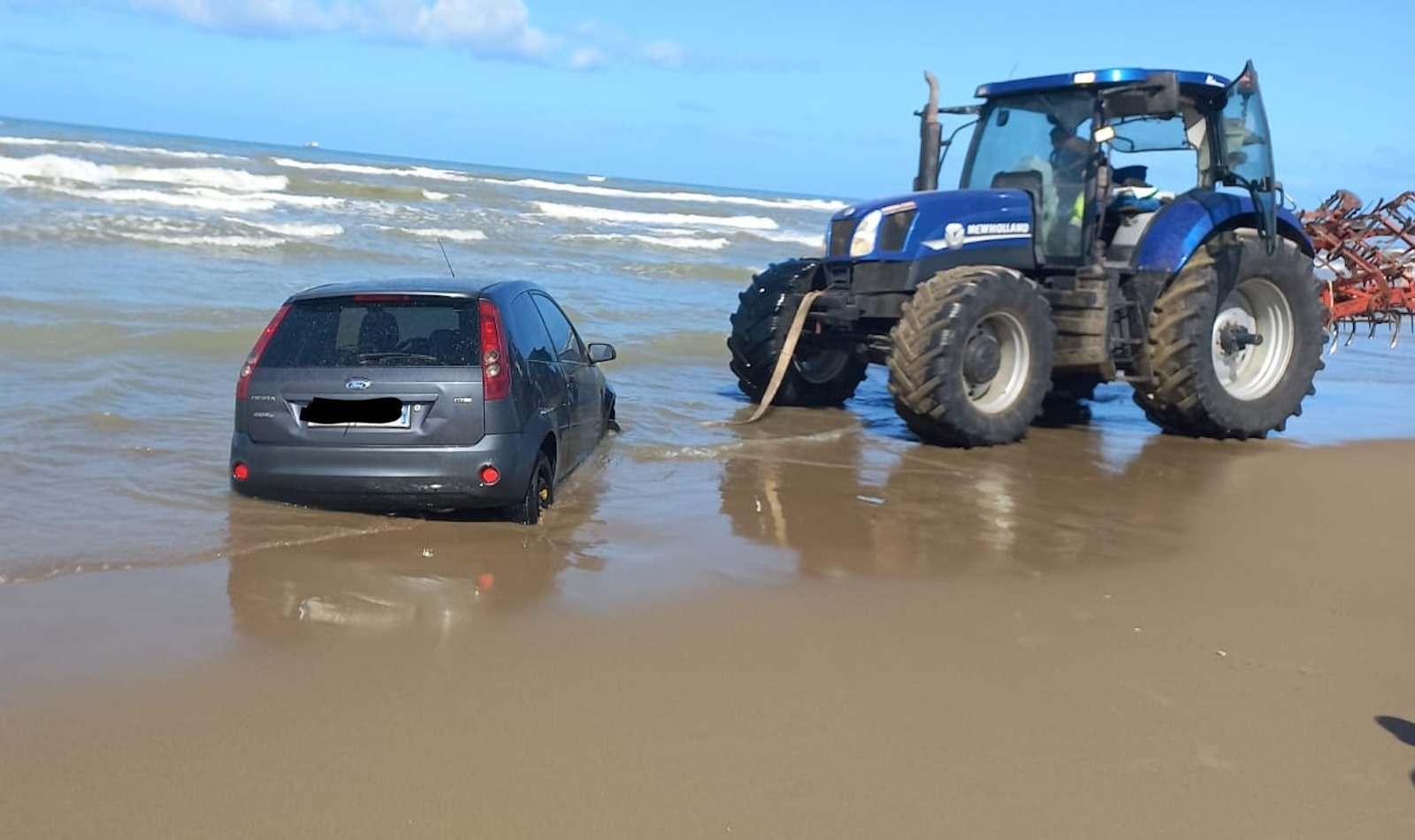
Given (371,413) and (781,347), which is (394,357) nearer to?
(371,413)

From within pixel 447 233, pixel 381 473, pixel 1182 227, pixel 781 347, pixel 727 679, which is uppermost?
pixel 1182 227

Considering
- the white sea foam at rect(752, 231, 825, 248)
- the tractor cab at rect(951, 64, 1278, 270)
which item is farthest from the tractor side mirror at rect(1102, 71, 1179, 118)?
the white sea foam at rect(752, 231, 825, 248)

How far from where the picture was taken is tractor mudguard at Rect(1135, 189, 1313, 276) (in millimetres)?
9641

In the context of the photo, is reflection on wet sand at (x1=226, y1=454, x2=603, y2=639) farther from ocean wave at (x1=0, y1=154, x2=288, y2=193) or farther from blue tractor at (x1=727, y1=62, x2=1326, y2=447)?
ocean wave at (x1=0, y1=154, x2=288, y2=193)

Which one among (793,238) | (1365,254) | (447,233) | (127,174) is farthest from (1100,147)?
(127,174)

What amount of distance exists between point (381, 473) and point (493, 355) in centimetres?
82

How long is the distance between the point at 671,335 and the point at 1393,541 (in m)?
9.25

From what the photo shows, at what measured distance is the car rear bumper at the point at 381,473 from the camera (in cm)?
615

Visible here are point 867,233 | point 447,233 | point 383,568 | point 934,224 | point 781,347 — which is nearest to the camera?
point 383,568

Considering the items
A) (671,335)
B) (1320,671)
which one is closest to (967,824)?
(1320,671)

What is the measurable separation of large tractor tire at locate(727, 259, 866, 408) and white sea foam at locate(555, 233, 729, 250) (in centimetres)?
1763

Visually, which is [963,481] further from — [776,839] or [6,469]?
[6,469]

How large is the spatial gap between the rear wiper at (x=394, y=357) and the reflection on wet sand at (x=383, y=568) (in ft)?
2.90

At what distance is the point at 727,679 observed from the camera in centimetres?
461
